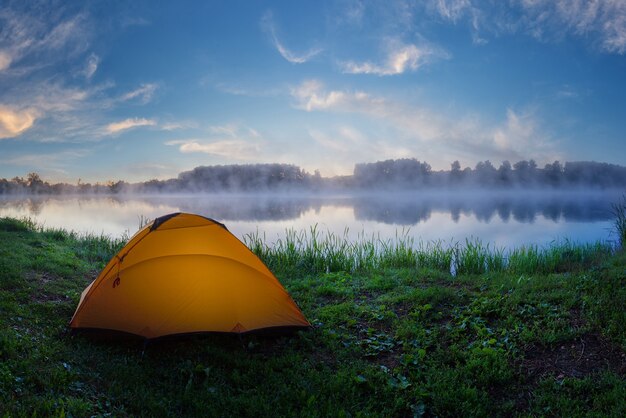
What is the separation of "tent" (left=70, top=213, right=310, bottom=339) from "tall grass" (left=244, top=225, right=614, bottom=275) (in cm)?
587

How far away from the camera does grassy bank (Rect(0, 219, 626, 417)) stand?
4.64 metres

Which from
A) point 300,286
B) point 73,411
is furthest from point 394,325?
point 73,411

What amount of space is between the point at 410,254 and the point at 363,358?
25.2 feet

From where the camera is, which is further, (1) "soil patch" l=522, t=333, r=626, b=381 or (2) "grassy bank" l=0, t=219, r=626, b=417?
(1) "soil patch" l=522, t=333, r=626, b=381

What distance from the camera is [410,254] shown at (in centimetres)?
1326

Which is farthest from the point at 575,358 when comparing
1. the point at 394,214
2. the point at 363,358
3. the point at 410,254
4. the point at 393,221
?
the point at 394,214

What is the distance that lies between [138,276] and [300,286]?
4.30m

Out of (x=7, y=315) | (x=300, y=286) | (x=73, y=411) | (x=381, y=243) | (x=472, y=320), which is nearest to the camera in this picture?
(x=73, y=411)

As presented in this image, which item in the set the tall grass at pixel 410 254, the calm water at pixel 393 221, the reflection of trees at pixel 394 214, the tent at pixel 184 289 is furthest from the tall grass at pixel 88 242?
the reflection of trees at pixel 394 214

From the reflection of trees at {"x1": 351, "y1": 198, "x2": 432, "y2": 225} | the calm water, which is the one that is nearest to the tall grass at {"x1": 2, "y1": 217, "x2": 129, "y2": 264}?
the calm water

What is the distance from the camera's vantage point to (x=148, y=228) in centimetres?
661

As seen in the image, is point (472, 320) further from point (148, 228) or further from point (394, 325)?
point (148, 228)

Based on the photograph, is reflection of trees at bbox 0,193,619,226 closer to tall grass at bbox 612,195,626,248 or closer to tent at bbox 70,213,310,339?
tall grass at bbox 612,195,626,248

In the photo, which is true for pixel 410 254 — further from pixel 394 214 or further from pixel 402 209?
pixel 402 209
